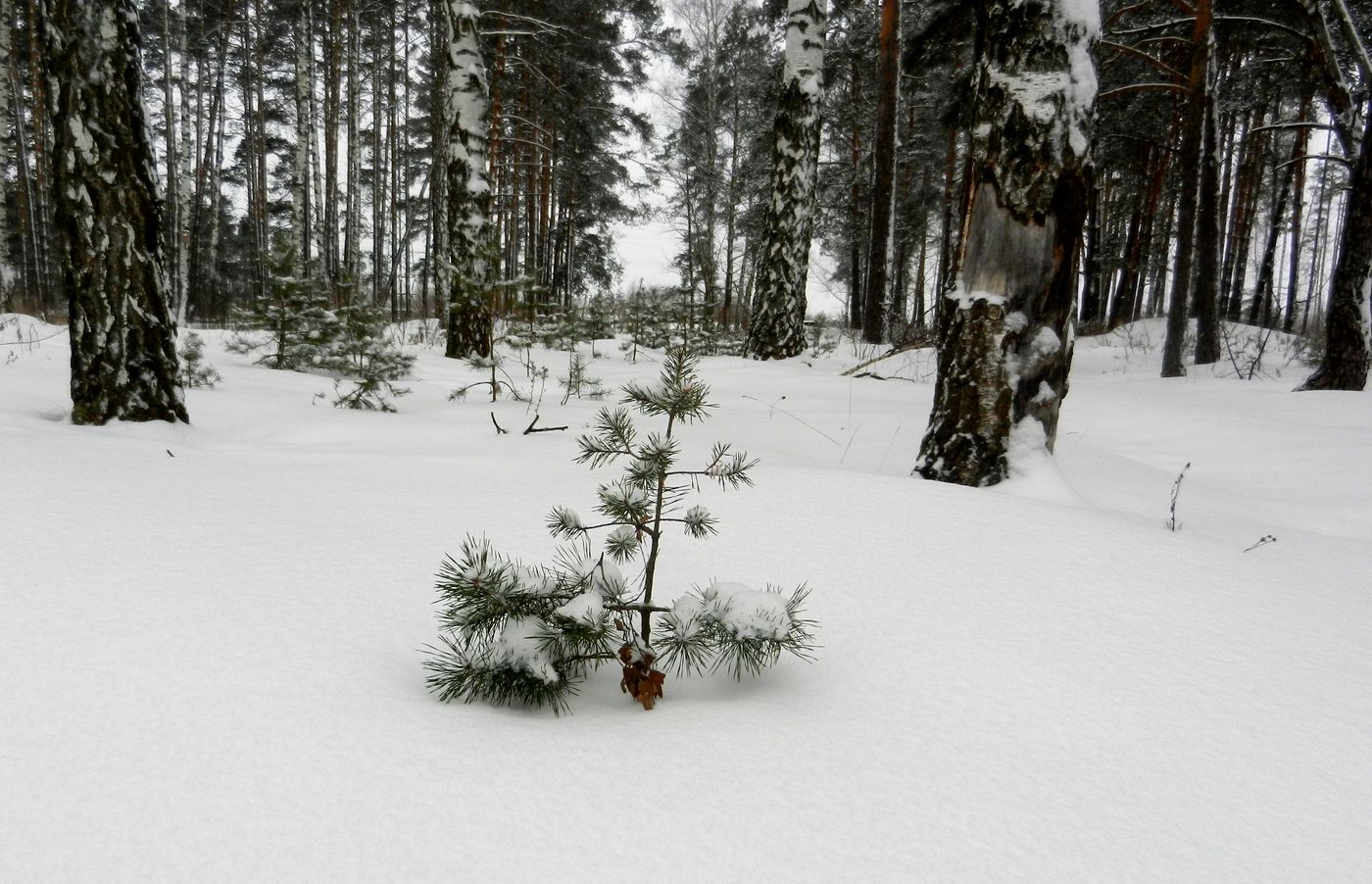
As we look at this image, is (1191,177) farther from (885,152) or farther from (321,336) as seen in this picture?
(321,336)

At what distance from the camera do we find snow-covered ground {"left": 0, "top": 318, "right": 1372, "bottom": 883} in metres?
0.77

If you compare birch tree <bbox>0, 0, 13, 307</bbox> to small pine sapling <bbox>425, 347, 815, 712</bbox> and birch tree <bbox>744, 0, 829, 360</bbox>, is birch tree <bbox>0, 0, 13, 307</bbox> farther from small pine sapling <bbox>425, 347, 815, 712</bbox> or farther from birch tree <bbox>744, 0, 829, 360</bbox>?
small pine sapling <bbox>425, 347, 815, 712</bbox>

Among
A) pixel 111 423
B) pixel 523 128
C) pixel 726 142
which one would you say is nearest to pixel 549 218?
pixel 523 128

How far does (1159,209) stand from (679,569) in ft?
70.5

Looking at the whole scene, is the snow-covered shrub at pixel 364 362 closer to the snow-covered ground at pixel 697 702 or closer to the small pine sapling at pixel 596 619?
the snow-covered ground at pixel 697 702

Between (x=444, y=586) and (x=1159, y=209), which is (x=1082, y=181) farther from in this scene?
(x=1159, y=209)

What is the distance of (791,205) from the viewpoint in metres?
8.08

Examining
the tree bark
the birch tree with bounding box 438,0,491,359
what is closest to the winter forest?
the tree bark

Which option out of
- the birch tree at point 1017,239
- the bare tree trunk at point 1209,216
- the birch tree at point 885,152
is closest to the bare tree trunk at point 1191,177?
the bare tree trunk at point 1209,216

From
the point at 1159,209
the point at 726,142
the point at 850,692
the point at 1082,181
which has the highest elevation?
the point at 726,142

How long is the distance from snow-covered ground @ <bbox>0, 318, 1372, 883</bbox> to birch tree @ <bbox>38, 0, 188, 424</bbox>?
65cm

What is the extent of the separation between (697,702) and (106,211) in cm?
328

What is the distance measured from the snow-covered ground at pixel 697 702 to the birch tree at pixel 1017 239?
1.28ft

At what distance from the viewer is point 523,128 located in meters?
18.1
